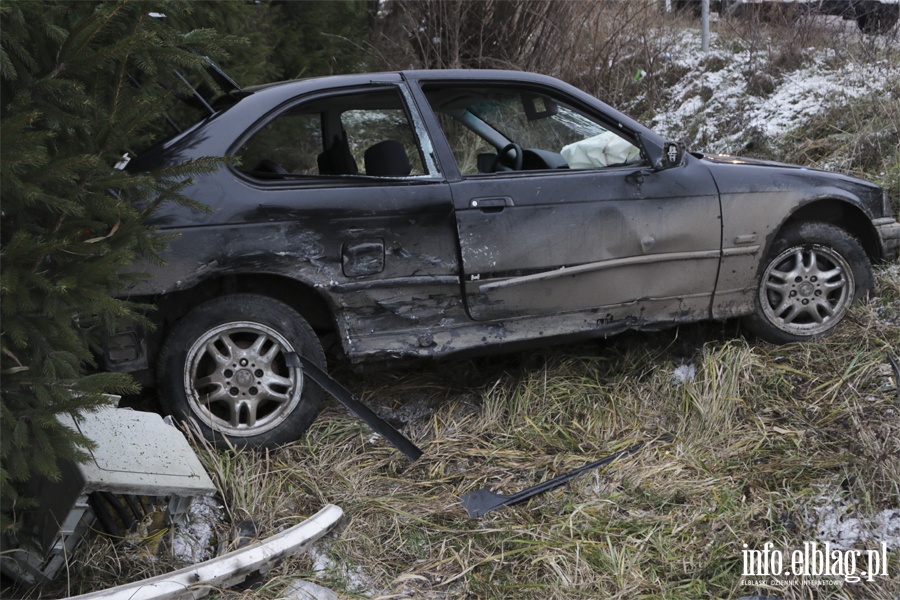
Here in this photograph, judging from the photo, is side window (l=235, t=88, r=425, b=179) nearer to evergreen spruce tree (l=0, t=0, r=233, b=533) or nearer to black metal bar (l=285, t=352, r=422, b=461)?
evergreen spruce tree (l=0, t=0, r=233, b=533)

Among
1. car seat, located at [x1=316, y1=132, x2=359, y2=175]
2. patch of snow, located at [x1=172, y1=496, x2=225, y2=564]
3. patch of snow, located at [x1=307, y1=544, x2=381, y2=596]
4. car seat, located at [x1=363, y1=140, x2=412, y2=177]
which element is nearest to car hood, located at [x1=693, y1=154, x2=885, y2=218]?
car seat, located at [x1=363, y1=140, x2=412, y2=177]

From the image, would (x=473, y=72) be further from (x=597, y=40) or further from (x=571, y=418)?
(x=597, y=40)

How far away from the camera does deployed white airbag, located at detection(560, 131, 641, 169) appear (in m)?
4.43

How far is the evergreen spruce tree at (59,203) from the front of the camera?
104 inches

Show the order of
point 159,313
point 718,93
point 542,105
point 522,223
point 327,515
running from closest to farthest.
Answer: point 327,515, point 159,313, point 522,223, point 542,105, point 718,93

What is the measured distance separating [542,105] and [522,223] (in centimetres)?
71

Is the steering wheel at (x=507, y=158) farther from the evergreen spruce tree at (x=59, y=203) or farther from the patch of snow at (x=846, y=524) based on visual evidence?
the patch of snow at (x=846, y=524)

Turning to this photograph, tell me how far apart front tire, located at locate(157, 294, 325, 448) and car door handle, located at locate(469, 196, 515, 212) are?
3.07ft

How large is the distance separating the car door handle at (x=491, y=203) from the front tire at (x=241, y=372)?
0.93m

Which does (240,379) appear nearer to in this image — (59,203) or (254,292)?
(254,292)

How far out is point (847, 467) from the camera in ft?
11.7

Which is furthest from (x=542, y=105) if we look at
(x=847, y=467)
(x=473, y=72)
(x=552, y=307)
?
(x=847, y=467)

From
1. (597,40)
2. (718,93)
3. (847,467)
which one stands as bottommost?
(847,467)

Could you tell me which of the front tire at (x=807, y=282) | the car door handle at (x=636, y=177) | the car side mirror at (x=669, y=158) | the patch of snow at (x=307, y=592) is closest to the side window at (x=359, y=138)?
the car door handle at (x=636, y=177)
